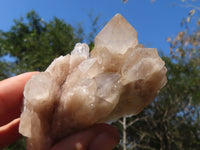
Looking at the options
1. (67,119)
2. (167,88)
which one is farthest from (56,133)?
(167,88)

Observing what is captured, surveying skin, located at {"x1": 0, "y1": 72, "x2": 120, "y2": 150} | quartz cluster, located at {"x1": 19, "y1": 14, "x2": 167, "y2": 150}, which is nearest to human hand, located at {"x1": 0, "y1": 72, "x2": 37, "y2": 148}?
skin, located at {"x1": 0, "y1": 72, "x2": 120, "y2": 150}

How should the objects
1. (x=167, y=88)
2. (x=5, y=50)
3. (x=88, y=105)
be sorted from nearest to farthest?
(x=88, y=105) < (x=5, y=50) < (x=167, y=88)

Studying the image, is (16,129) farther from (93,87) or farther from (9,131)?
(93,87)

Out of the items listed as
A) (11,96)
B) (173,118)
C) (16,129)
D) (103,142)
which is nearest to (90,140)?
(103,142)

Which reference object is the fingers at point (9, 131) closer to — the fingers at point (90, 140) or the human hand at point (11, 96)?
the human hand at point (11, 96)

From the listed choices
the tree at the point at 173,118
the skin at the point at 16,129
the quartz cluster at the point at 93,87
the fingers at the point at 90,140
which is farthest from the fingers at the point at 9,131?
the tree at the point at 173,118

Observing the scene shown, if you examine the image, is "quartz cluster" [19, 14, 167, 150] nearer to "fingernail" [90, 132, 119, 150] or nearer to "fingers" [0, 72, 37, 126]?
"fingernail" [90, 132, 119, 150]

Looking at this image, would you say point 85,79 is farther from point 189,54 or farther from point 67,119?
point 189,54
